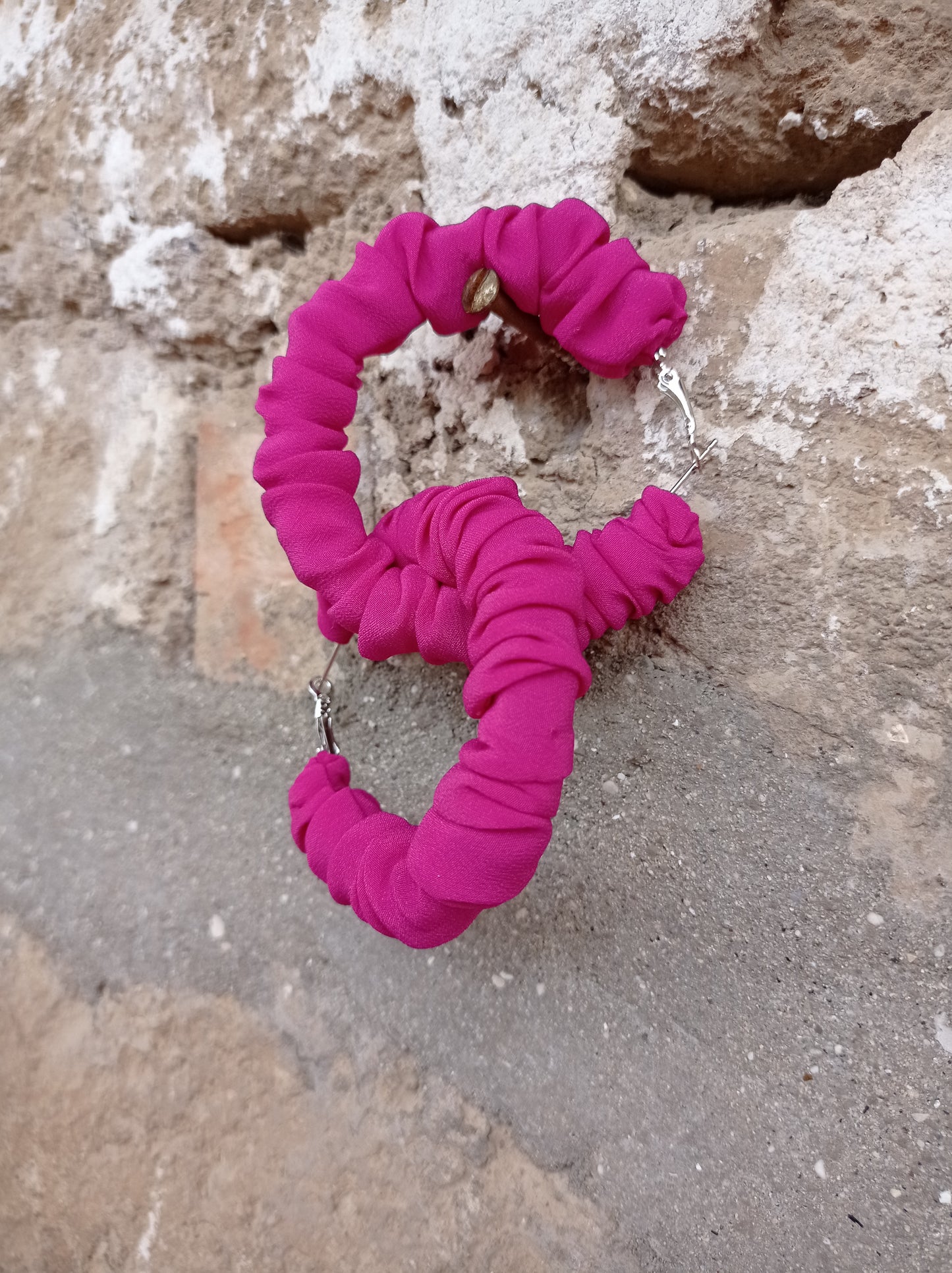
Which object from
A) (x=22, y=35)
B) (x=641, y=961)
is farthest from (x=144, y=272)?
(x=641, y=961)

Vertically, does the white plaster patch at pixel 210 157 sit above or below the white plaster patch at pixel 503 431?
above

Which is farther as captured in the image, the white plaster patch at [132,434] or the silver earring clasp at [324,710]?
the white plaster patch at [132,434]

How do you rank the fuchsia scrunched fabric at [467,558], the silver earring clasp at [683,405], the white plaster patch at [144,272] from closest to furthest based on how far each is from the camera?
the fuchsia scrunched fabric at [467,558] → the silver earring clasp at [683,405] → the white plaster patch at [144,272]

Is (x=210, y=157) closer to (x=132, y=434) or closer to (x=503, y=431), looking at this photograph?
(x=132, y=434)

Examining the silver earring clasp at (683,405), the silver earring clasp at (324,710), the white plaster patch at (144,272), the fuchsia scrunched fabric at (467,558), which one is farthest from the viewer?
the white plaster patch at (144,272)

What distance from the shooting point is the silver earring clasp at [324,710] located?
2.64 feet

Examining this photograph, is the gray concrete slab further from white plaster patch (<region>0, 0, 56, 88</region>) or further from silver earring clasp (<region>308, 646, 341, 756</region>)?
white plaster patch (<region>0, 0, 56, 88</region>)

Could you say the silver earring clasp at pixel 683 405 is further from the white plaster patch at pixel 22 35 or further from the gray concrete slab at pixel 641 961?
the white plaster patch at pixel 22 35

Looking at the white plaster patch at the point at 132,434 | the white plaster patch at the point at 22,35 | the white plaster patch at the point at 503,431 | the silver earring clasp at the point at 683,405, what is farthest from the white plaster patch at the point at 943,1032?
the white plaster patch at the point at 22,35

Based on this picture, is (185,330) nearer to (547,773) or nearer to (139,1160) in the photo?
(547,773)

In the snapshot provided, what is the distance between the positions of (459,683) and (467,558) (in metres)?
0.22

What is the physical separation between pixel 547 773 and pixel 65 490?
0.71 m

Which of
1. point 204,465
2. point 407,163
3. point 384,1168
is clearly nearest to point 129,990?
point 384,1168

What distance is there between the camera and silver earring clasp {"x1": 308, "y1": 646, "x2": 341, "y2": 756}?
2.64 ft
